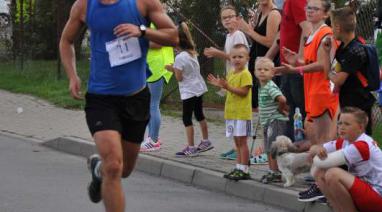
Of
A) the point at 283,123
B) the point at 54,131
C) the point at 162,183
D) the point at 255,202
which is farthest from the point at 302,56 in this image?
the point at 54,131

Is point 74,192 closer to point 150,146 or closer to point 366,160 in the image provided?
point 150,146

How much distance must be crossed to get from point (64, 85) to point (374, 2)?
768 cm

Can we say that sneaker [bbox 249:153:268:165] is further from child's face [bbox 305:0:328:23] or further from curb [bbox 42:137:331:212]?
child's face [bbox 305:0:328:23]

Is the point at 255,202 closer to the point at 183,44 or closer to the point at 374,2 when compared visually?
the point at 183,44

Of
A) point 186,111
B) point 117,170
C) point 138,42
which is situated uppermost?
point 138,42

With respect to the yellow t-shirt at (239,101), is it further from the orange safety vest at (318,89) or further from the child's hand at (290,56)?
the orange safety vest at (318,89)

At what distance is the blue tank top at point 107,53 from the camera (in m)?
6.17

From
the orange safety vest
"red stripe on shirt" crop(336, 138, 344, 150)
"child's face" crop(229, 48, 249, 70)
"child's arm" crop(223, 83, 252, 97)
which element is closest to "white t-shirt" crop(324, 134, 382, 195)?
"red stripe on shirt" crop(336, 138, 344, 150)

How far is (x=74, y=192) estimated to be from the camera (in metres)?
8.16

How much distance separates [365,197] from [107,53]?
2146 millimetres

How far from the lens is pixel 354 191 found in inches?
247

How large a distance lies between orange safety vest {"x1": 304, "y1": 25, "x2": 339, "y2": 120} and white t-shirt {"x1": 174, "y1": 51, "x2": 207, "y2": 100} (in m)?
2.40

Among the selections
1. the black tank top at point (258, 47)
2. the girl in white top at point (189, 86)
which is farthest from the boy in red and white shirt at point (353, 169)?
the girl in white top at point (189, 86)

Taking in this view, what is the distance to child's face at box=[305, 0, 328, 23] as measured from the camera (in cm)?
780
